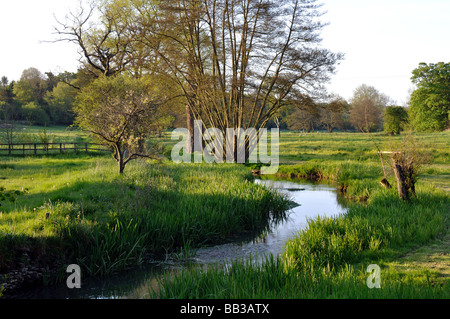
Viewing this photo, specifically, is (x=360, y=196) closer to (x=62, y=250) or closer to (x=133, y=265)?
(x=133, y=265)

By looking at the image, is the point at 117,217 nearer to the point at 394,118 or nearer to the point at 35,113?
the point at 394,118

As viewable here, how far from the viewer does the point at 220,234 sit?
9.78 m

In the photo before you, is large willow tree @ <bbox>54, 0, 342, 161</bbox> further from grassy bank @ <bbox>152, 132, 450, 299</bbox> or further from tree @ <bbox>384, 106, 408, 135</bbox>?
tree @ <bbox>384, 106, 408, 135</bbox>

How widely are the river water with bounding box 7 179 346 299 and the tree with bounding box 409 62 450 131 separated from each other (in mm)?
36959

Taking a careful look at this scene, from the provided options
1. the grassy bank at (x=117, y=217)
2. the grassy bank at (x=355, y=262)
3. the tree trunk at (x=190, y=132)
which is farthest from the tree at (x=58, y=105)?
the grassy bank at (x=355, y=262)

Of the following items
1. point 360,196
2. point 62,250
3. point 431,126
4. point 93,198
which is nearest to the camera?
point 62,250

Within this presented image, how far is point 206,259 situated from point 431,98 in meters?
45.7

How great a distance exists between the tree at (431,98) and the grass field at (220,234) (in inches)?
1475

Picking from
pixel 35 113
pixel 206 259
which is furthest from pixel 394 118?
pixel 35 113

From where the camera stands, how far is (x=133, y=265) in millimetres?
7797

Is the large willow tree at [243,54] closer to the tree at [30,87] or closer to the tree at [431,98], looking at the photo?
the tree at [431,98]

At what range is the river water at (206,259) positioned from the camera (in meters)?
6.42
